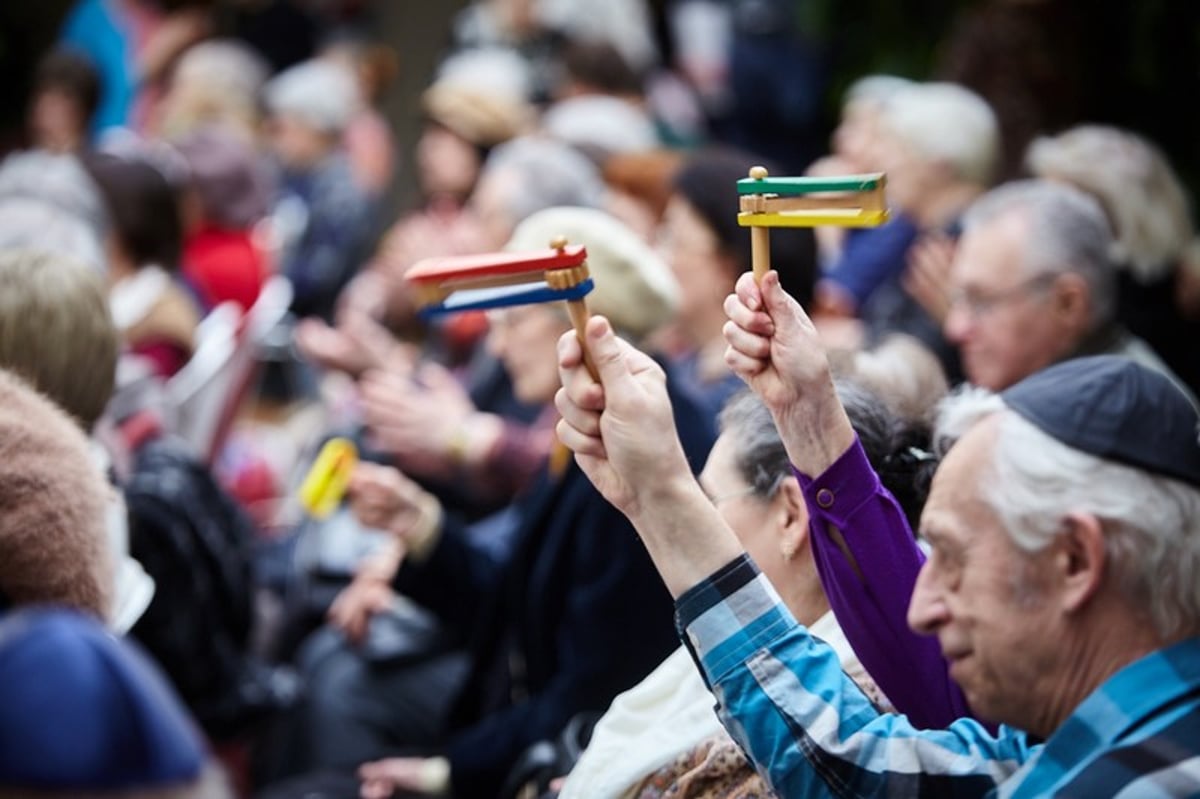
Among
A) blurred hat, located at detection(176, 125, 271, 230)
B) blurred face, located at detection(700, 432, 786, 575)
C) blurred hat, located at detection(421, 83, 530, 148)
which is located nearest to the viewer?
blurred face, located at detection(700, 432, 786, 575)

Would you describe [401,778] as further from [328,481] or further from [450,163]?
[450,163]

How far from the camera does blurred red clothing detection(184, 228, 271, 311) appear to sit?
16.5 feet

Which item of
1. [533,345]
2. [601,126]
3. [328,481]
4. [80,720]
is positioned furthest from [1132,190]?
[80,720]

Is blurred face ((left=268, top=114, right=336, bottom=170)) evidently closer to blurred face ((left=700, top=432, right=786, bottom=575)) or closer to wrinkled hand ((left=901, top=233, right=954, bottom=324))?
wrinkled hand ((left=901, top=233, right=954, bottom=324))

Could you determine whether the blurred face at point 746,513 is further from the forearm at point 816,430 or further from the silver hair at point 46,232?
the silver hair at point 46,232

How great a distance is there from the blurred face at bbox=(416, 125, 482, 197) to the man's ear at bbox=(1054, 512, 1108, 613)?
4386 millimetres

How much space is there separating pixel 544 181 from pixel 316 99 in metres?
3.15

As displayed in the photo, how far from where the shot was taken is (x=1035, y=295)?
10.2 feet

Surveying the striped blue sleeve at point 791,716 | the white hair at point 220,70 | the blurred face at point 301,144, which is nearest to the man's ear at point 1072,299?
the striped blue sleeve at point 791,716

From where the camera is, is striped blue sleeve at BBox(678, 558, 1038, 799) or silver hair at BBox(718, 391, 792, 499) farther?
silver hair at BBox(718, 391, 792, 499)

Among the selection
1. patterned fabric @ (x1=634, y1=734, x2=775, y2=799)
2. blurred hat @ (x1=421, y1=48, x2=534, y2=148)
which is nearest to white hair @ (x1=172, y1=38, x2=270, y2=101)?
blurred hat @ (x1=421, y1=48, x2=534, y2=148)

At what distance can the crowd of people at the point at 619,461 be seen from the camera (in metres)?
1.49

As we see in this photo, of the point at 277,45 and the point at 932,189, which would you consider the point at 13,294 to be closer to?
the point at 932,189

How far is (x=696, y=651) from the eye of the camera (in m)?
1.61
